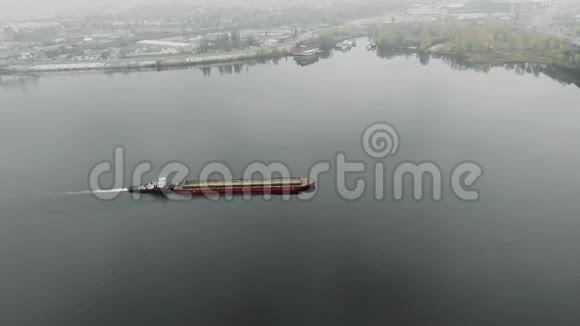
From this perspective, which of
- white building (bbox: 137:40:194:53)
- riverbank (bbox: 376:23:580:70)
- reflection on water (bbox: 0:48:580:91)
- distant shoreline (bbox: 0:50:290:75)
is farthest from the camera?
white building (bbox: 137:40:194:53)

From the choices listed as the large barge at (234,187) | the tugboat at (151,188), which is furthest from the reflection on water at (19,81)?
the large barge at (234,187)

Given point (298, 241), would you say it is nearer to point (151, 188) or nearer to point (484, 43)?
point (151, 188)

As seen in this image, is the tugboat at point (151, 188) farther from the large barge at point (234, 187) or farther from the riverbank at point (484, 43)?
the riverbank at point (484, 43)

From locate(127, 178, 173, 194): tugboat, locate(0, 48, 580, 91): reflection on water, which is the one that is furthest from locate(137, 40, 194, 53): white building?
locate(127, 178, 173, 194): tugboat

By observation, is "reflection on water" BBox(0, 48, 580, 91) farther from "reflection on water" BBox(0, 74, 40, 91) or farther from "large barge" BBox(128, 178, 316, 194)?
"large barge" BBox(128, 178, 316, 194)

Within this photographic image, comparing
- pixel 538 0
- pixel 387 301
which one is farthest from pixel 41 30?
pixel 538 0

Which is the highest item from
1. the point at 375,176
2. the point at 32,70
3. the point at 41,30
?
the point at 41,30

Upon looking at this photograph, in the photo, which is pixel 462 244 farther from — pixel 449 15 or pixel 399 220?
pixel 449 15

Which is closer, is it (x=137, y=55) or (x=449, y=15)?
(x=137, y=55)

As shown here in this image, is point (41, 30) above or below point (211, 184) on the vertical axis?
above
